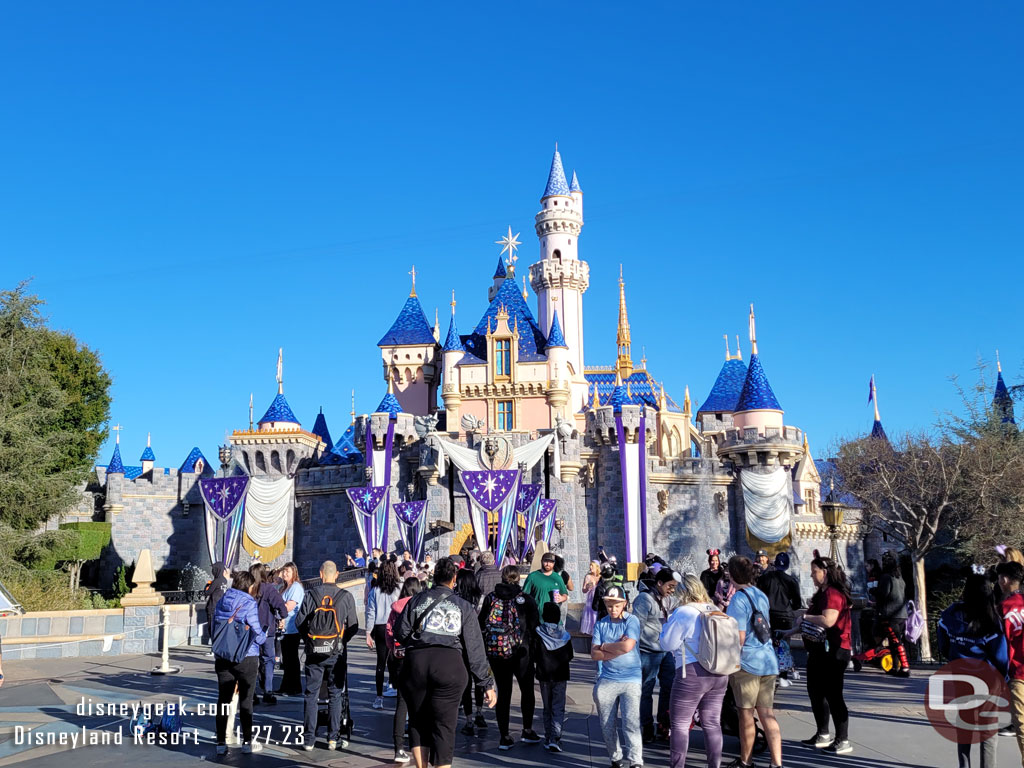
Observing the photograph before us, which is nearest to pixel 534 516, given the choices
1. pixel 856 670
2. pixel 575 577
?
pixel 575 577

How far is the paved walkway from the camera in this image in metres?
6.84

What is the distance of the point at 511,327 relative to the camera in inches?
1390

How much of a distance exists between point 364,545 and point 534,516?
6.13 meters

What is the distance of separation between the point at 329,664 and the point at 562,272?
108 ft

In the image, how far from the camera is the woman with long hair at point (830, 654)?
22.6 ft

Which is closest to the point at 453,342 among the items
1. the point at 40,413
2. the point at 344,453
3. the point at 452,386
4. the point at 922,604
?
the point at 452,386

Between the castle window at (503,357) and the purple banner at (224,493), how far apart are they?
10116mm

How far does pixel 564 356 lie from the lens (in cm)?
3488

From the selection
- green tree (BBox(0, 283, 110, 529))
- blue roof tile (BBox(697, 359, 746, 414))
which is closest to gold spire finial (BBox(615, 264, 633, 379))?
blue roof tile (BBox(697, 359, 746, 414))

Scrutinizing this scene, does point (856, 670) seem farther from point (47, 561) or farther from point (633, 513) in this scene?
point (47, 561)

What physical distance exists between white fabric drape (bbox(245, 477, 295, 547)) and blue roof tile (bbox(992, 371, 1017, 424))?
2366 cm

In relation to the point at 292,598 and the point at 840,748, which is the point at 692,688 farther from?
the point at 292,598

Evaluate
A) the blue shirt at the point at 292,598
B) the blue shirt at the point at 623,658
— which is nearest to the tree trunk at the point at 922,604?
the blue shirt at the point at 623,658

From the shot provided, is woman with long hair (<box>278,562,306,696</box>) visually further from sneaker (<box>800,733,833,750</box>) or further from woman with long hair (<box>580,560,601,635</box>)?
sneaker (<box>800,733,833,750</box>)
